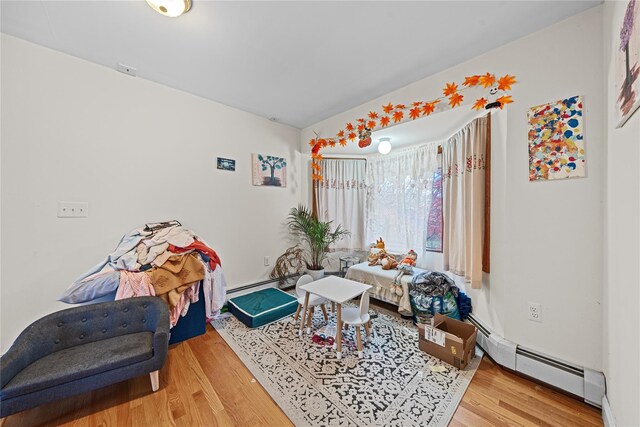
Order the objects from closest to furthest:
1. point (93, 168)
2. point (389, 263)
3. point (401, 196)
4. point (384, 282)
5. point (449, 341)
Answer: point (449, 341) < point (93, 168) < point (384, 282) < point (389, 263) < point (401, 196)

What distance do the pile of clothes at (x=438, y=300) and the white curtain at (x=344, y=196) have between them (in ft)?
4.47

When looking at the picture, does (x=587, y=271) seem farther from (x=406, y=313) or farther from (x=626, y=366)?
(x=406, y=313)

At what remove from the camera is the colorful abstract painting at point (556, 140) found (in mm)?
1449

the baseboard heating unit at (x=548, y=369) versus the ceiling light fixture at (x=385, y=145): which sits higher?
the ceiling light fixture at (x=385, y=145)

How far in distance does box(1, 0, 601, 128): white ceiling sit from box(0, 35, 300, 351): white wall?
257 mm

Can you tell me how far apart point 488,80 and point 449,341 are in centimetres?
205

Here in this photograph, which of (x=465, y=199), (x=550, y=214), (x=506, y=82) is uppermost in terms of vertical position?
(x=506, y=82)

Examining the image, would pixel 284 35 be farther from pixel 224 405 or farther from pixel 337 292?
pixel 224 405

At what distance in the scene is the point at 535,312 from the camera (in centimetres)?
161

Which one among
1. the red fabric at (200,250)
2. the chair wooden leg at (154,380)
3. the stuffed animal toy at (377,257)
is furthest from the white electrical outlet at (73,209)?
the stuffed animal toy at (377,257)

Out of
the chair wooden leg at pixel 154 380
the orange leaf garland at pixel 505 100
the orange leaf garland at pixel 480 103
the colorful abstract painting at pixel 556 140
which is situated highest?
the orange leaf garland at pixel 480 103

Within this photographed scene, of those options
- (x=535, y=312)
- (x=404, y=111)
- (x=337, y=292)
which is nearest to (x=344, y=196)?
(x=404, y=111)

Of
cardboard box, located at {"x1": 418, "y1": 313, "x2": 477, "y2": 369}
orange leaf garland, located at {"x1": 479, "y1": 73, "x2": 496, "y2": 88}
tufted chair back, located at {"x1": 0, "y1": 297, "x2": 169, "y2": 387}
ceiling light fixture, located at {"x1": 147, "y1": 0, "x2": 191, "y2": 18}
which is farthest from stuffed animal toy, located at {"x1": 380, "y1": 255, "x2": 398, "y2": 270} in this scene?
ceiling light fixture, located at {"x1": 147, "y1": 0, "x2": 191, "y2": 18}

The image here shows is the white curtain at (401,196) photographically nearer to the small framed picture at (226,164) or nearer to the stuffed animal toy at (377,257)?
the stuffed animal toy at (377,257)
